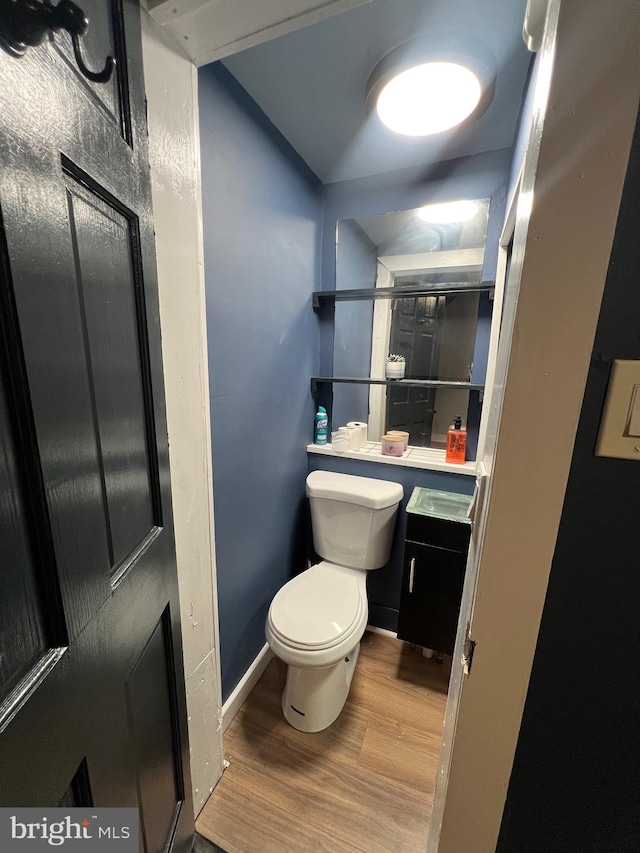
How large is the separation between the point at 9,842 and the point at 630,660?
0.79 meters

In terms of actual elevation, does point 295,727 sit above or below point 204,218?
below

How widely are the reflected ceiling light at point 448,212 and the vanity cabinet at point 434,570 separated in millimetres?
1286

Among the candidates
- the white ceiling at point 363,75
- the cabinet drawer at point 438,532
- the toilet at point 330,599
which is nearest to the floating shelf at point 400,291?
the white ceiling at point 363,75

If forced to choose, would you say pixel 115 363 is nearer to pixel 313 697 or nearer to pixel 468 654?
pixel 468 654

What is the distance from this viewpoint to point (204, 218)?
3.32 ft

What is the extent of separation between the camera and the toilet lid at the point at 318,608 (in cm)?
121

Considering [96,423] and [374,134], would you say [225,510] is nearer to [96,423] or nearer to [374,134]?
[96,423]

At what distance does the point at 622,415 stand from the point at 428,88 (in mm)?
1212

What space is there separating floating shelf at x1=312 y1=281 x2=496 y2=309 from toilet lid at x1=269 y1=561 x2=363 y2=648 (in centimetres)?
135

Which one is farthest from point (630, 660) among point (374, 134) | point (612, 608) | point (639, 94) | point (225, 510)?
point (374, 134)

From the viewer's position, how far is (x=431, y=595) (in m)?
1.46

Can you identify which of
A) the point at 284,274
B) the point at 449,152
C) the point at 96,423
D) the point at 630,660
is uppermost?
the point at 449,152

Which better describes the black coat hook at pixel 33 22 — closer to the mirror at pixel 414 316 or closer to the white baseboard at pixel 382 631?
the mirror at pixel 414 316

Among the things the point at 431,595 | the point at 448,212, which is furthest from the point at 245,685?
the point at 448,212
